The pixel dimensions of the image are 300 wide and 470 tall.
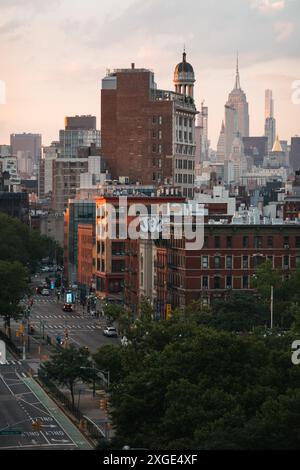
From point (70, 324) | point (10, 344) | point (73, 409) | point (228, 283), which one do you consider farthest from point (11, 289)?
point (73, 409)

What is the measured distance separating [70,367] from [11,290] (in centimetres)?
3319

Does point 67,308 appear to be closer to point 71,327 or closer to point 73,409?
point 71,327

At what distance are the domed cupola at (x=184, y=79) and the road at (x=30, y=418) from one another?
85.8 m

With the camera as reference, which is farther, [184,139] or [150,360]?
[184,139]

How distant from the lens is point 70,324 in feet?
384

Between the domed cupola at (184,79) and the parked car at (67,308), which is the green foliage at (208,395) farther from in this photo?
the domed cupola at (184,79)

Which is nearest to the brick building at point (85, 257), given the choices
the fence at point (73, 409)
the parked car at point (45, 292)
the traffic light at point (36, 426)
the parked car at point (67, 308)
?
the parked car at point (45, 292)

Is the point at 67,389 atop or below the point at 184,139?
below

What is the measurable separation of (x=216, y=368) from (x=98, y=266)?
6930 centimetres

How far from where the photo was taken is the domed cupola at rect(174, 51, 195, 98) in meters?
174

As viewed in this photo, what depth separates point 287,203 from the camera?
163m

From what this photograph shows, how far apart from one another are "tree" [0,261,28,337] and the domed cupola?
196ft

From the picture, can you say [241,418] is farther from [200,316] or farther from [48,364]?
[200,316]

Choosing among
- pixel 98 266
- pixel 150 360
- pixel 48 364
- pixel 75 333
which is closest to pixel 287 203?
pixel 98 266
